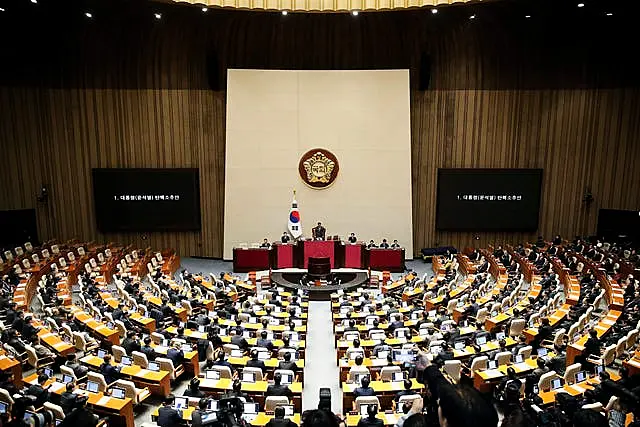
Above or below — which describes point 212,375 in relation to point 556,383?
below

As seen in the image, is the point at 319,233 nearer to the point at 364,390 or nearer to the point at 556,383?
the point at 364,390

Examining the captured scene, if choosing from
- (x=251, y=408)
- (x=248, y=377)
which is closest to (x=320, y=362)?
(x=248, y=377)

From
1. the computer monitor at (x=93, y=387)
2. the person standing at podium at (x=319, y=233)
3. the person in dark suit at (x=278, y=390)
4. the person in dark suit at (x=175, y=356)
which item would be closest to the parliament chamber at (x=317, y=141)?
the person standing at podium at (x=319, y=233)

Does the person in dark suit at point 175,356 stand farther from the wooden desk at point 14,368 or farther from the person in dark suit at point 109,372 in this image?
the wooden desk at point 14,368

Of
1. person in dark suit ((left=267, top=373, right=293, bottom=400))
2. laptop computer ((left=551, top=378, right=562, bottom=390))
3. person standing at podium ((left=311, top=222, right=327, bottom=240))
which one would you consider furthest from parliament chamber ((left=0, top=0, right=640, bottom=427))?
laptop computer ((left=551, top=378, right=562, bottom=390))

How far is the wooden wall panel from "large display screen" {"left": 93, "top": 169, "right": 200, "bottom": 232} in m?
0.49

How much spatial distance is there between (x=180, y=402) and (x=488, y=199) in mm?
17297

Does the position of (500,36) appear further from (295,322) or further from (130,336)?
(130,336)

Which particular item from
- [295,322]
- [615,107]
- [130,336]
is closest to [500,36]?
[615,107]

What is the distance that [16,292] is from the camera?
14.5 metres

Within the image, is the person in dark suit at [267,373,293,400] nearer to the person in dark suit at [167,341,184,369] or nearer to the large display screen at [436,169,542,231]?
the person in dark suit at [167,341,184,369]

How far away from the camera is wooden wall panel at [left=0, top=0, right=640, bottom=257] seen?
2097 cm

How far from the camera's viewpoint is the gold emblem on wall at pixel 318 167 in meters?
21.2

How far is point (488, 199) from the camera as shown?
2191cm
